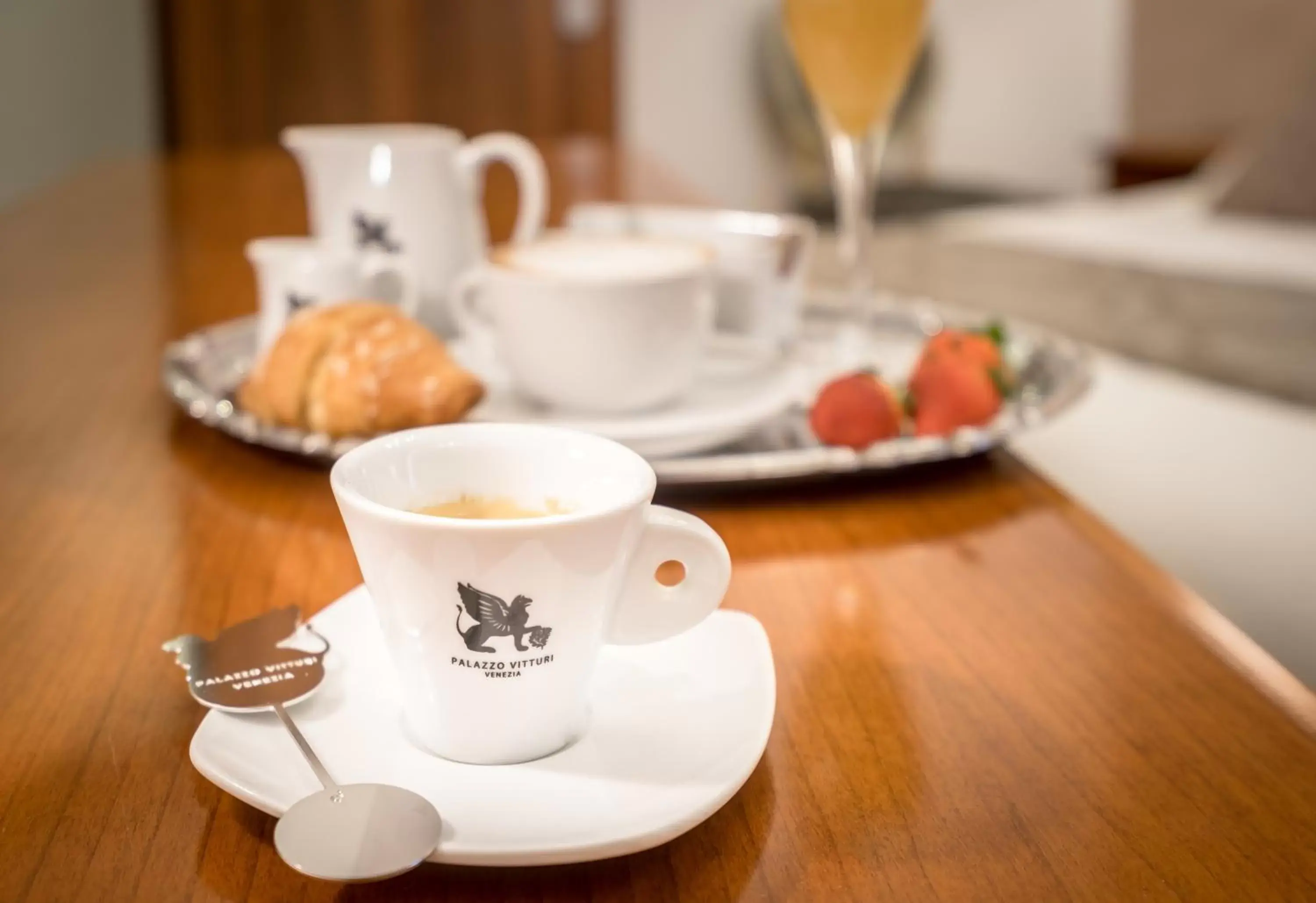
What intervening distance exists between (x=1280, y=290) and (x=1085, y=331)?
21cm

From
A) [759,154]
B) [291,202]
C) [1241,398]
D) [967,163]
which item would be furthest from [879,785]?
[967,163]

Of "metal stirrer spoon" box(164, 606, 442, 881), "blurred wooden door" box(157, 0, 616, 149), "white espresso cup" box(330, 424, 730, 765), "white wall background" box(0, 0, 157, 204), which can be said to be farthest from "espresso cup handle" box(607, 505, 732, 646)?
"blurred wooden door" box(157, 0, 616, 149)

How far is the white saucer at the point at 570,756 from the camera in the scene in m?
0.35

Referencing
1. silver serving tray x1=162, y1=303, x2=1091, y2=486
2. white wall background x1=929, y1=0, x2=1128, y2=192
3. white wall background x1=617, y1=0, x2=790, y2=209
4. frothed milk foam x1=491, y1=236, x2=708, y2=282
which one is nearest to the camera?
silver serving tray x1=162, y1=303, x2=1091, y2=486

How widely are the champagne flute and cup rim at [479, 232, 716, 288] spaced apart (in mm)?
185

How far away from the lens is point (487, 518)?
443 millimetres

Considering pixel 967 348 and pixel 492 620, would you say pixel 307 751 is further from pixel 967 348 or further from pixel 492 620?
pixel 967 348

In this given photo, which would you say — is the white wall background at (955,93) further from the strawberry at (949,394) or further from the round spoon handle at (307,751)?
the round spoon handle at (307,751)

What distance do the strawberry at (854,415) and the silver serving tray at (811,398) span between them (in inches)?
0.4

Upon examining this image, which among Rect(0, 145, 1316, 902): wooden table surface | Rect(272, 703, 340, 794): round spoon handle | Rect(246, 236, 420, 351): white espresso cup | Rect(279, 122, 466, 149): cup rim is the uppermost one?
Rect(279, 122, 466, 149): cup rim

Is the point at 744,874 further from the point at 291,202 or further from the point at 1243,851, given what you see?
the point at 291,202

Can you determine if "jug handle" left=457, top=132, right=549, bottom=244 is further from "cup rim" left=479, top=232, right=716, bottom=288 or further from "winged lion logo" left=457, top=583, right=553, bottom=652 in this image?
"winged lion logo" left=457, top=583, right=553, bottom=652

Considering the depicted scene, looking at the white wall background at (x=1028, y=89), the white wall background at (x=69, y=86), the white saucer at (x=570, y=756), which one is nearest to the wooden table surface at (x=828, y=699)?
the white saucer at (x=570, y=756)

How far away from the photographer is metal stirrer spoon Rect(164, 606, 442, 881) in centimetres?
33
